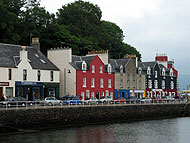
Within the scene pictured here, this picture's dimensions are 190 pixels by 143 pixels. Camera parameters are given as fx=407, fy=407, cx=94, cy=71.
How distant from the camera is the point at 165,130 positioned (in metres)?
50.8

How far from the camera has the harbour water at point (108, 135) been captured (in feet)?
133

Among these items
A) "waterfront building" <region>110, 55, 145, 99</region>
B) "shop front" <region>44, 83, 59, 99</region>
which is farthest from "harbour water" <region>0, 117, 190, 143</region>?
"waterfront building" <region>110, 55, 145, 99</region>

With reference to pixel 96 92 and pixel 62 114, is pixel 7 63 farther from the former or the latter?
pixel 96 92

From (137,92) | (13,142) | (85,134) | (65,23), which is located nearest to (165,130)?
(85,134)

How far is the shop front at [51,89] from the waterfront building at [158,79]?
28939 millimetres

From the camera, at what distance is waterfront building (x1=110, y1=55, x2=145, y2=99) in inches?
3192

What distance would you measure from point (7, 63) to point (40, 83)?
7.08 m

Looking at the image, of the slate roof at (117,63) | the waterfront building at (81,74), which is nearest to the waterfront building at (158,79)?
the slate roof at (117,63)

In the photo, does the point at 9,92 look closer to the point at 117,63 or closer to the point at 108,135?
the point at 108,135

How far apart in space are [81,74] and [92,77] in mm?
3388

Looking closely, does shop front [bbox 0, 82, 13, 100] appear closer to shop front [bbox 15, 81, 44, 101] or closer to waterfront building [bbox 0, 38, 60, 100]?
waterfront building [bbox 0, 38, 60, 100]

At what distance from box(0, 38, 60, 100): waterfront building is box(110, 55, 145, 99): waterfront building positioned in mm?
17269

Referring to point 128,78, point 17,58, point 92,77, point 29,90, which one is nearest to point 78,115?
point 29,90

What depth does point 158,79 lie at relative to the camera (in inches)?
3750
